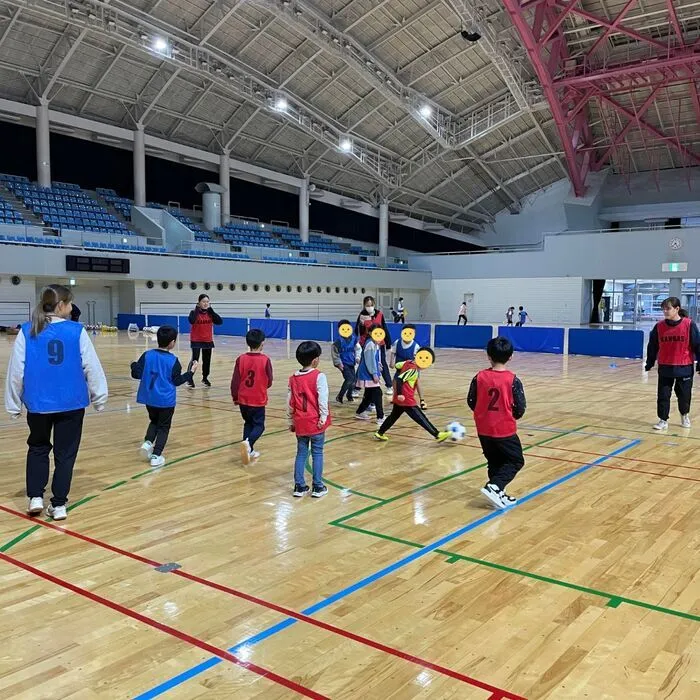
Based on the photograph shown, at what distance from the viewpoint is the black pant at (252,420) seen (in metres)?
6.81

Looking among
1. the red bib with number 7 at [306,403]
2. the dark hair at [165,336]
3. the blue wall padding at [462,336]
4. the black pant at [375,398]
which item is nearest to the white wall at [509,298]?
the blue wall padding at [462,336]

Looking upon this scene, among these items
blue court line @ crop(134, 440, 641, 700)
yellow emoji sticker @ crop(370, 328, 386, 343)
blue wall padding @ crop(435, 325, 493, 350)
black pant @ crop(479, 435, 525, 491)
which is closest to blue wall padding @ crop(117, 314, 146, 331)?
blue wall padding @ crop(435, 325, 493, 350)

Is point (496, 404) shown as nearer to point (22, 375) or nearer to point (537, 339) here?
point (22, 375)

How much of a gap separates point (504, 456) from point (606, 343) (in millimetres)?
17739

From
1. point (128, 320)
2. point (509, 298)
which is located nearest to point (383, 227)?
point (509, 298)

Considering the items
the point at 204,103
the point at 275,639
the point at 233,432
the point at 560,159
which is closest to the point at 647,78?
the point at 560,159

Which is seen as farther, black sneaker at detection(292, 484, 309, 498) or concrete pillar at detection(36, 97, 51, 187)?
concrete pillar at detection(36, 97, 51, 187)

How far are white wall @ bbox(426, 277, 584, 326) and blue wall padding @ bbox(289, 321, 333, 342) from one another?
1749cm

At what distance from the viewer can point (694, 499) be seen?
228 inches

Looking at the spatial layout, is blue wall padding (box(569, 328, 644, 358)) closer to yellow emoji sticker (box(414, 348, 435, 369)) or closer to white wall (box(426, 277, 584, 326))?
yellow emoji sticker (box(414, 348, 435, 369))

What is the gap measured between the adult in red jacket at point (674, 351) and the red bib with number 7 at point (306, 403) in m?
5.19

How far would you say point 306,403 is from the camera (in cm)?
561

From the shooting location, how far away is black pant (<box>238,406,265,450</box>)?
6809 mm

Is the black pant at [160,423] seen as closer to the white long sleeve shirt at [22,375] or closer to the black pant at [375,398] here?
the white long sleeve shirt at [22,375]
